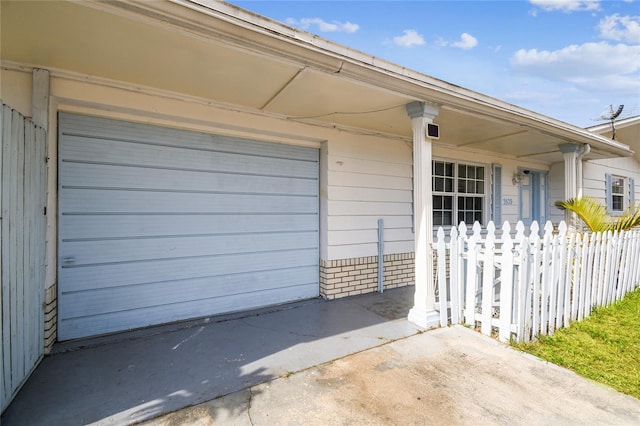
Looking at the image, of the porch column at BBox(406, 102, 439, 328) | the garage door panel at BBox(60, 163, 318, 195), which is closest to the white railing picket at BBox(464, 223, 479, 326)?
the porch column at BBox(406, 102, 439, 328)

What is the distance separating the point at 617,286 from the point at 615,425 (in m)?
3.73

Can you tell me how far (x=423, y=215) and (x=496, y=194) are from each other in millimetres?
4260

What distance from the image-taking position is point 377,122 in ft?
15.8

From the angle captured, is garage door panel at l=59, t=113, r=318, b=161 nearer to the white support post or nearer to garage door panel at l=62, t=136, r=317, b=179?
garage door panel at l=62, t=136, r=317, b=179

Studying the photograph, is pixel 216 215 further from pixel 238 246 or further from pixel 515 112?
pixel 515 112

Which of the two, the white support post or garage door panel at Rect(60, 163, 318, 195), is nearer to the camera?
the white support post

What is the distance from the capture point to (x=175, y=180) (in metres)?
3.95

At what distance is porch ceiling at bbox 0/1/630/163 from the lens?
2248 mm

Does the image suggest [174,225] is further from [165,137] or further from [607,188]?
[607,188]

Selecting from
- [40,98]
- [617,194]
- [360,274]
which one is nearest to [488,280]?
[360,274]

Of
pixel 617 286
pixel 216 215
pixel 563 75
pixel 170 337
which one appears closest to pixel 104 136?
pixel 216 215

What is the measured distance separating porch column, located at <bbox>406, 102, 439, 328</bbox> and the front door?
5.45 metres

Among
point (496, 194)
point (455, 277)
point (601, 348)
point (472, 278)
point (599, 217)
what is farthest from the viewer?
point (496, 194)

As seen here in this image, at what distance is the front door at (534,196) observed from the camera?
26.1ft
